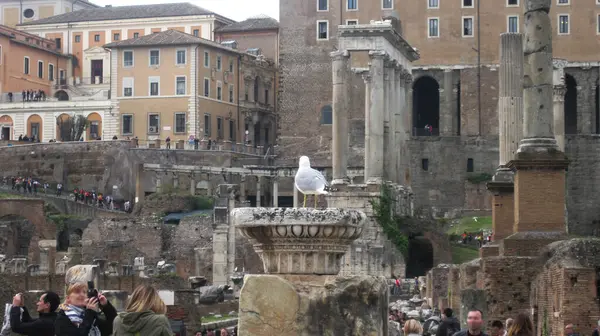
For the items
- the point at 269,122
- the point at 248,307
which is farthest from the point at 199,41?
the point at 248,307

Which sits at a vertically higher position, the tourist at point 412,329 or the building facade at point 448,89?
the building facade at point 448,89

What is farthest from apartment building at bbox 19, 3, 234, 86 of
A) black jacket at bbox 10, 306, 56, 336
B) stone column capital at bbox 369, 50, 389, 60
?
black jacket at bbox 10, 306, 56, 336

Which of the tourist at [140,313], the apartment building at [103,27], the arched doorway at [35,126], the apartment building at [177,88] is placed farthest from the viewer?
the apartment building at [103,27]

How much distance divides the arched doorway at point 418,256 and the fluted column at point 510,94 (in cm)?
2227

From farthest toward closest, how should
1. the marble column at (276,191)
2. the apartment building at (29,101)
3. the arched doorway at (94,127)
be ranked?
the apartment building at (29,101), the arched doorway at (94,127), the marble column at (276,191)

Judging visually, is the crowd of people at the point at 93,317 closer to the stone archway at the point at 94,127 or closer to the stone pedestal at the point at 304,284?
the stone pedestal at the point at 304,284

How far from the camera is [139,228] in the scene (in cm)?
6744

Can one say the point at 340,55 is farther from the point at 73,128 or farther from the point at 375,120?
the point at 73,128

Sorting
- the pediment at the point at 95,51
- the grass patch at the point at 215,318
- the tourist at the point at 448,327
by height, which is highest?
the pediment at the point at 95,51

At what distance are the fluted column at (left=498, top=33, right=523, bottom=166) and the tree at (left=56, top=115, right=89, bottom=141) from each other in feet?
163

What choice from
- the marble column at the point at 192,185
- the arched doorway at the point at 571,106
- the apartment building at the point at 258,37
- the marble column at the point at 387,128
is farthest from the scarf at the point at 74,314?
the apartment building at the point at 258,37

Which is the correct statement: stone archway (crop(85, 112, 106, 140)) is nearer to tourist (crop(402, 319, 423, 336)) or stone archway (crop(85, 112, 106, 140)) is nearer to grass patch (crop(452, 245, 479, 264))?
grass patch (crop(452, 245, 479, 264))

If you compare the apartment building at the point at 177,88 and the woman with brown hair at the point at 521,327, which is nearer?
the woman with brown hair at the point at 521,327

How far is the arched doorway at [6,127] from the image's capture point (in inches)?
3514
